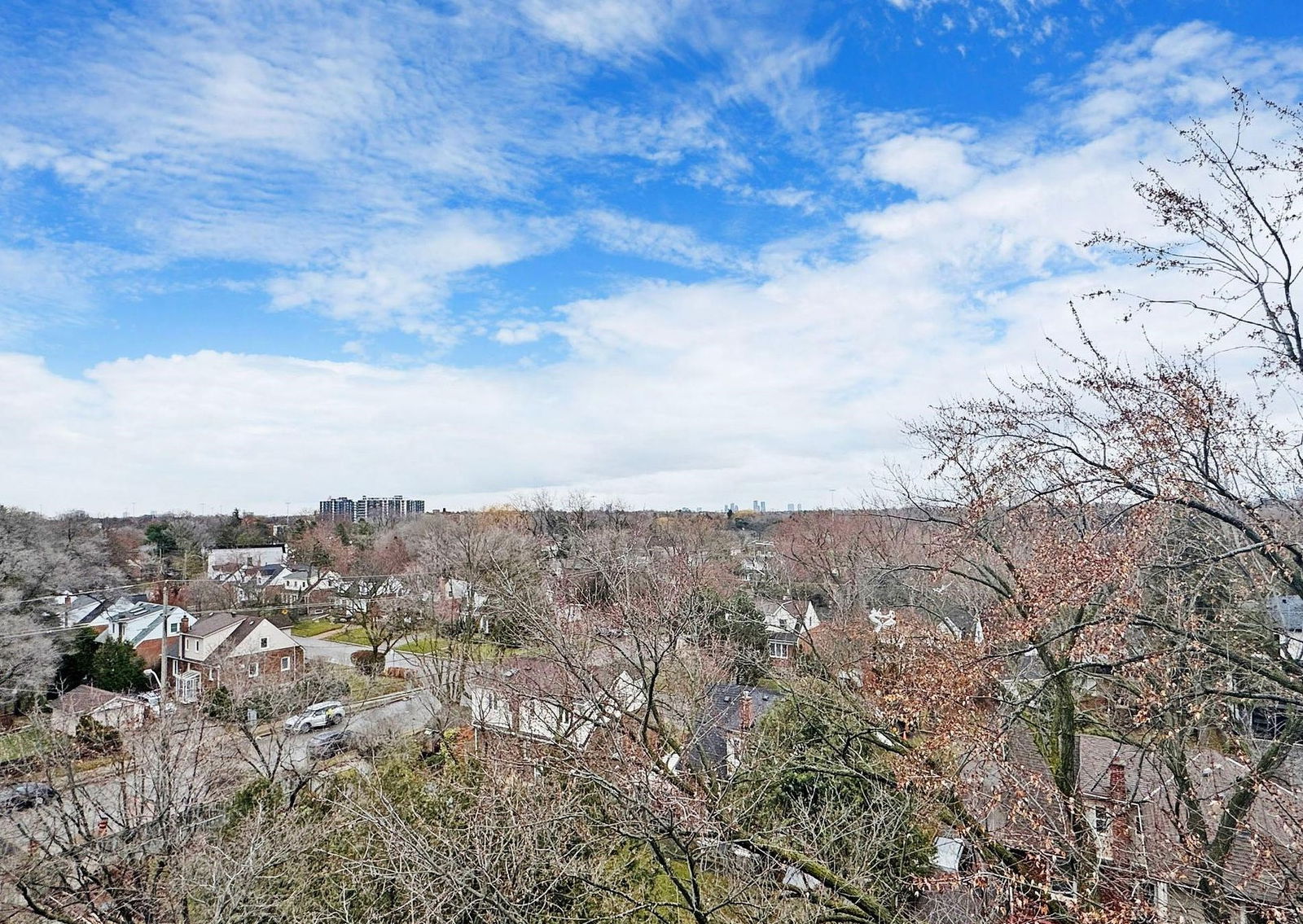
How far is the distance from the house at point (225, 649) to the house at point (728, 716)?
14171mm

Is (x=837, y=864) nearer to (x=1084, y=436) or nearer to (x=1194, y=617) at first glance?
(x=1194, y=617)

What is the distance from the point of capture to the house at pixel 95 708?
13000 millimetres

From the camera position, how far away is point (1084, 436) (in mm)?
5211

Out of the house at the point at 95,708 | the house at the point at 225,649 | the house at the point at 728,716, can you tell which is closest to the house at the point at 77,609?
the house at the point at 225,649

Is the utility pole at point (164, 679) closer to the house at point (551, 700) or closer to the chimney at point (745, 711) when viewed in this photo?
the house at point (551, 700)

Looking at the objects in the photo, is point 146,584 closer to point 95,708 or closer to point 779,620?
point 95,708

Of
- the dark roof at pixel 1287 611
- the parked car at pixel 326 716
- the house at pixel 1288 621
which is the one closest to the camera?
the house at pixel 1288 621

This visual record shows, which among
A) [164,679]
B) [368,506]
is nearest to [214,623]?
[164,679]

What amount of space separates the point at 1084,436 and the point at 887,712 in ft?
9.80

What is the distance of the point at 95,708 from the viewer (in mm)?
15914

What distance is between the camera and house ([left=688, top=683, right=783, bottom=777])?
9.08 m

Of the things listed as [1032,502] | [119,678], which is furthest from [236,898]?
[119,678]

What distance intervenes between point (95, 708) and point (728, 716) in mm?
15126

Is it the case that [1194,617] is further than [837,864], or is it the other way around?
[837,864]
